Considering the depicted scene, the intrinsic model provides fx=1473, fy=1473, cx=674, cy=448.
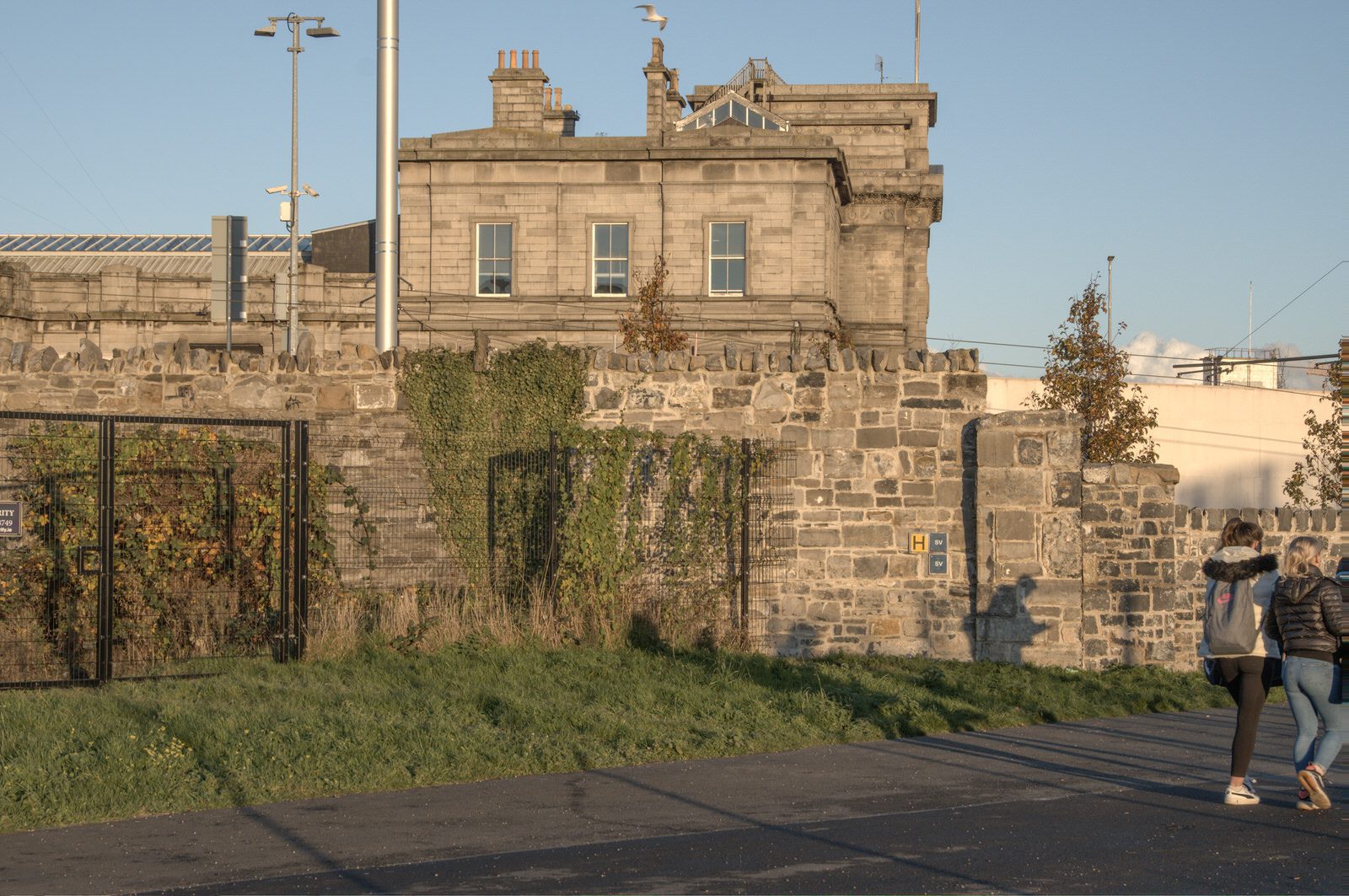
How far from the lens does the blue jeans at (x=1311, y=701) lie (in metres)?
9.05

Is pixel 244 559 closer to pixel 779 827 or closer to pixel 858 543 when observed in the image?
pixel 858 543

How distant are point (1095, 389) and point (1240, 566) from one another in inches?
846

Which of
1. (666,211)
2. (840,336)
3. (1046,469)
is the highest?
(666,211)

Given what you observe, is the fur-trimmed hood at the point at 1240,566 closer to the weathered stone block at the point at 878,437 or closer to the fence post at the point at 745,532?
the weathered stone block at the point at 878,437

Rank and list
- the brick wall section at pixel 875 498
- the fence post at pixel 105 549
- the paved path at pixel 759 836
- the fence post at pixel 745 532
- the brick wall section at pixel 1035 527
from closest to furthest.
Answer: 1. the paved path at pixel 759 836
2. the fence post at pixel 105 549
3. the brick wall section at pixel 1035 527
4. the fence post at pixel 745 532
5. the brick wall section at pixel 875 498

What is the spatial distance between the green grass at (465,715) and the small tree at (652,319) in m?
20.7

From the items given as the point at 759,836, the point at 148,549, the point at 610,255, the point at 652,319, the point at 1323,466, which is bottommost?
the point at 759,836

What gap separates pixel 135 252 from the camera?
57.0 meters

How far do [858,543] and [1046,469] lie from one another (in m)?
2.16

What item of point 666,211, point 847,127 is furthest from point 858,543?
point 847,127

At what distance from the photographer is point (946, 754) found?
10.9 m

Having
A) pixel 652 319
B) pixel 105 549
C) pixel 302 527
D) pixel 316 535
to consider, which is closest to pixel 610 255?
pixel 652 319

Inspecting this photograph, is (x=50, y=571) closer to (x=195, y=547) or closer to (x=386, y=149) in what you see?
(x=195, y=547)

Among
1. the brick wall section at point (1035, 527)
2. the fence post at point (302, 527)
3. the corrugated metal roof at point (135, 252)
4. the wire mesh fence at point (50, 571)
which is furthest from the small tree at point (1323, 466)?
the corrugated metal roof at point (135, 252)
